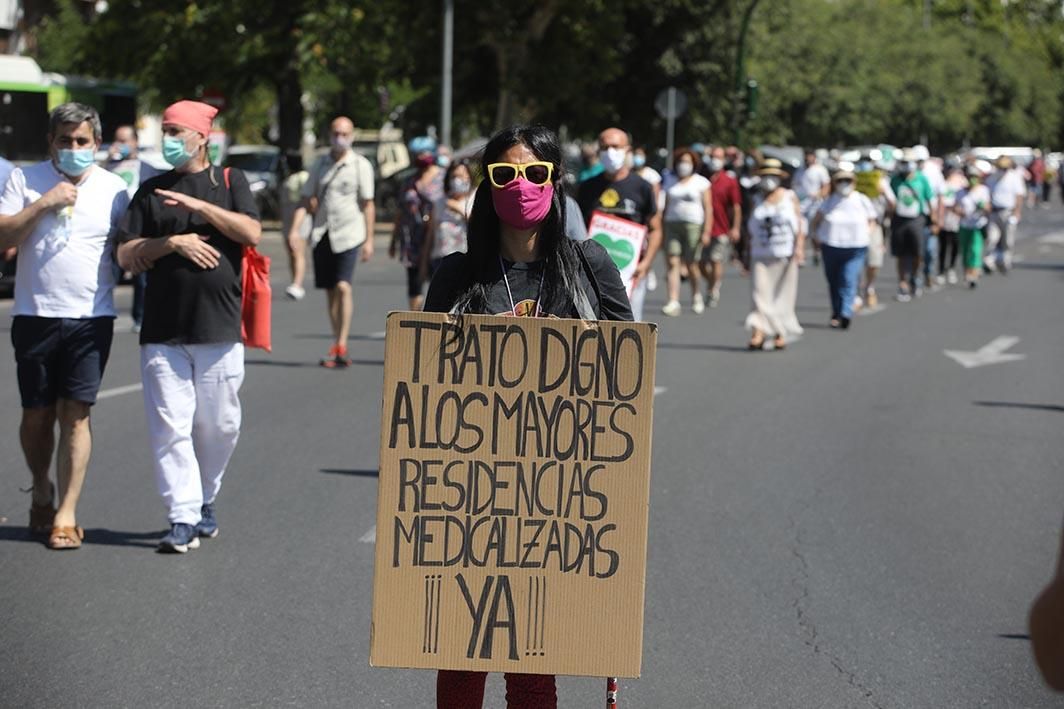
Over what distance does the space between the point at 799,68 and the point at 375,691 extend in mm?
61651

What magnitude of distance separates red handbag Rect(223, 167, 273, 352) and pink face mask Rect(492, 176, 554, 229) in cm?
324

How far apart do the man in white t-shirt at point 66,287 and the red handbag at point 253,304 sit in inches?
21.9

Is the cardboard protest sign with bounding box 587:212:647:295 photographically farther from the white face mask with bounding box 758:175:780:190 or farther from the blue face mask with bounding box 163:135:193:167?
the white face mask with bounding box 758:175:780:190

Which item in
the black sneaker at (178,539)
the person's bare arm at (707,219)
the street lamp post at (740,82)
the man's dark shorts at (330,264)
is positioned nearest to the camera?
the black sneaker at (178,539)

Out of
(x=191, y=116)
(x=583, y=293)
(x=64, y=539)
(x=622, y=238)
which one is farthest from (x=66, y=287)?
(x=583, y=293)

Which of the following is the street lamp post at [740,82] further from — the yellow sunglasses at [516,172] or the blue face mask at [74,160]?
the yellow sunglasses at [516,172]

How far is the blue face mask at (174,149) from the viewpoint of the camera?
705 cm

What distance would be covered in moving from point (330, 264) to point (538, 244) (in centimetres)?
910

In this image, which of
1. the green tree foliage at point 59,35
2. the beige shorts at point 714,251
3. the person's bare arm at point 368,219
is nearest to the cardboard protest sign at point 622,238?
the person's bare arm at point 368,219

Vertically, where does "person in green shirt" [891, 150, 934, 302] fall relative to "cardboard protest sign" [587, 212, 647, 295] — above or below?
below

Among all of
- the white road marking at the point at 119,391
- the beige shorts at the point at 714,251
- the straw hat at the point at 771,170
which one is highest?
the straw hat at the point at 771,170

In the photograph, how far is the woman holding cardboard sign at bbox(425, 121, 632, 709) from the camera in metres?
4.26

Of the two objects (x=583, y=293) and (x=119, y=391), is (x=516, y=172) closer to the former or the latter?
(x=583, y=293)

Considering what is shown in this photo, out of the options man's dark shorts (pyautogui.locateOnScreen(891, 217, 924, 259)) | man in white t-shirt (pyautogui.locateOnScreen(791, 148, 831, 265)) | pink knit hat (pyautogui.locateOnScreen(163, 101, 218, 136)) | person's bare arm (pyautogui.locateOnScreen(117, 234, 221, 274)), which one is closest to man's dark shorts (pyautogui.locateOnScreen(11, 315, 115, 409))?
person's bare arm (pyautogui.locateOnScreen(117, 234, 221, 274))
